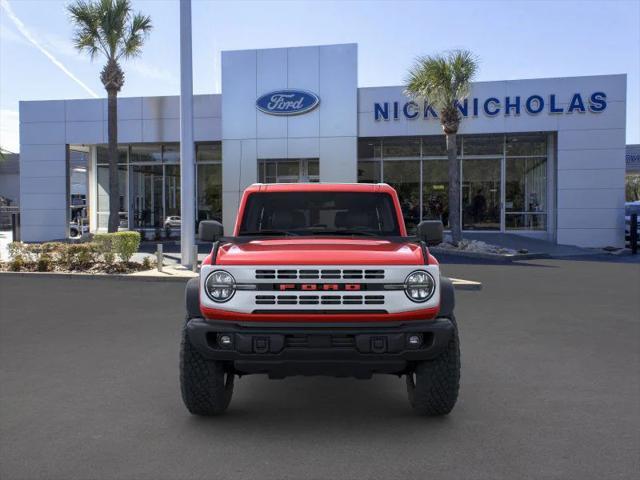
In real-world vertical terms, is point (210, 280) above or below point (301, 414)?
above

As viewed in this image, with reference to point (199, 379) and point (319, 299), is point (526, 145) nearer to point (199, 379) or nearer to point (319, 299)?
point (319, 299)

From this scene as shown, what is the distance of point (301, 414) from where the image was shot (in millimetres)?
4926

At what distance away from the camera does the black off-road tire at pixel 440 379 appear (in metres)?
4.59

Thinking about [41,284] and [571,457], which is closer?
[571,457]

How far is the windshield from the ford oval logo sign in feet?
67.0

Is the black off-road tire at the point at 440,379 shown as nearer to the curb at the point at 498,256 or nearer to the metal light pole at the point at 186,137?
the metal light pole at the point at 186,137

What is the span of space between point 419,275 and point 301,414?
1.49 meters

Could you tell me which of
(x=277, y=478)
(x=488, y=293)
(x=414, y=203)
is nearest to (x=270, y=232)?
(x=277, y=478)

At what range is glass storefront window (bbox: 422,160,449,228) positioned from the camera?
2786cm

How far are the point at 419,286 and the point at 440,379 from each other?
0.75m

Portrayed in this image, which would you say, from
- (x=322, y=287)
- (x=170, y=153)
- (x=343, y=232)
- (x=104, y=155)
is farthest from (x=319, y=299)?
(x=104, y=155)

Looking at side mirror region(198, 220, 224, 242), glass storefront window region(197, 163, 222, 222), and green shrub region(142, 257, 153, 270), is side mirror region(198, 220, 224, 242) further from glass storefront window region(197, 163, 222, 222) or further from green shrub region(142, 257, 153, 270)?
glass storefront window region(197, 163, 222, 222)

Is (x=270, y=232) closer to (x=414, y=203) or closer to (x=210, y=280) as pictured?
(x=210, y=280)

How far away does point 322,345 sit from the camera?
167 inches
